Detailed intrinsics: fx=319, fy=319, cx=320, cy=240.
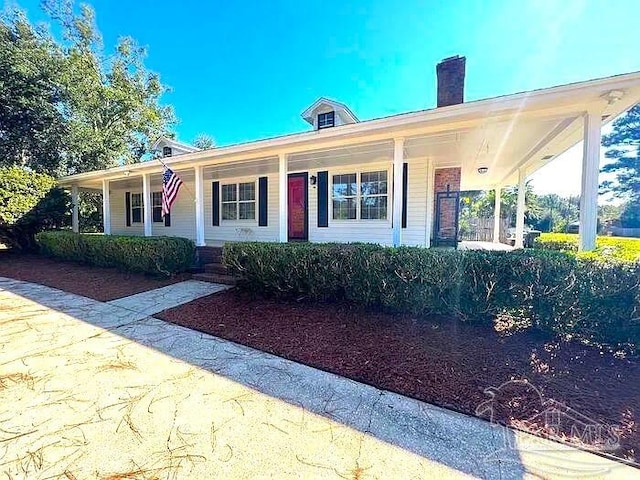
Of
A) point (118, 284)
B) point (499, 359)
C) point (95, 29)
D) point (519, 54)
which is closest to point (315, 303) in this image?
point (499, 359)

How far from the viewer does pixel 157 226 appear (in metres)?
12.7

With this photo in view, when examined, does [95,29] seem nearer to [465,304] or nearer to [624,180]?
[465,304]

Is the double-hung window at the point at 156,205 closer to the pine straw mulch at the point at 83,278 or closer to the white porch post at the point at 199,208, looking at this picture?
the pine straw mulch at the point at 83,278

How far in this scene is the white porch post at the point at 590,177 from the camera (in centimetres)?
437

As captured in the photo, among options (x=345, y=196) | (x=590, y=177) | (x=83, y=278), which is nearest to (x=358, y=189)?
(x=345, y=196)

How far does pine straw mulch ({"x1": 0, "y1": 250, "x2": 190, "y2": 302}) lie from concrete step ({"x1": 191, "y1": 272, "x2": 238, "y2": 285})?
343 mm

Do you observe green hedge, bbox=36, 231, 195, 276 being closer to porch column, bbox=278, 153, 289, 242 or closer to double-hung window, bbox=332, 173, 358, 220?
porch column, bbox=278, 153, 289, 242

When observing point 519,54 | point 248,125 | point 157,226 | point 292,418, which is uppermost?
point 248,125

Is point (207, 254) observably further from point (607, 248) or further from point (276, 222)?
point (607, 248)

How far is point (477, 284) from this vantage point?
4012 millimetres

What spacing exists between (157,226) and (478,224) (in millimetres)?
18200

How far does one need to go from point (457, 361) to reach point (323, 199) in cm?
646

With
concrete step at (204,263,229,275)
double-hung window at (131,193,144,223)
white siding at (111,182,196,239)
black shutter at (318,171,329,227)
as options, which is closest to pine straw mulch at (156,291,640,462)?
concrete step at (204,263,229,275)

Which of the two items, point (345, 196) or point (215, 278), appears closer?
point (215, 278)
